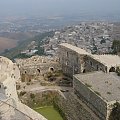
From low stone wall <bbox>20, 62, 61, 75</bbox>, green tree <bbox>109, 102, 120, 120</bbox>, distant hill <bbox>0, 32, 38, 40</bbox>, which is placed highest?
green tree <bbox>109, 102, 120, 120</bbox>

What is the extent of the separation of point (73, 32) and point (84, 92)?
6270cm

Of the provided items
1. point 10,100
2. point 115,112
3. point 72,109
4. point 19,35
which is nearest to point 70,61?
point 72,109

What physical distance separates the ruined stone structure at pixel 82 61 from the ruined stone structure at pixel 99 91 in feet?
5.25

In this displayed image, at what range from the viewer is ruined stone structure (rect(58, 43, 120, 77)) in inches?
925

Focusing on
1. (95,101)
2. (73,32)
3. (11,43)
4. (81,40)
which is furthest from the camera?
(11,43)

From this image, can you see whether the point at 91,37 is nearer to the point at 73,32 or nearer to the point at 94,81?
the point at 73,32

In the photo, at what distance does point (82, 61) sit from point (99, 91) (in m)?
7.99

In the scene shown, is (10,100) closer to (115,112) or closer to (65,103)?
(115,112)

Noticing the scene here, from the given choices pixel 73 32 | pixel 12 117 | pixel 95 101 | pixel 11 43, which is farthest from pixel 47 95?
pixel 11 43

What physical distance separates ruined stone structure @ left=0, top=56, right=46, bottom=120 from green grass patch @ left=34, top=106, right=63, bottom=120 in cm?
345

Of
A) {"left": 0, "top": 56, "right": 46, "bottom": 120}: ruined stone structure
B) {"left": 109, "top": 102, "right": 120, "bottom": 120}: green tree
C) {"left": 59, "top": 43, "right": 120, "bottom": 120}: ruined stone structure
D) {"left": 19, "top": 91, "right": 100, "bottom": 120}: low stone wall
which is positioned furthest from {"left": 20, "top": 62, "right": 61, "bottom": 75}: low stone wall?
{"left": 109, "top": 102, "right": 120, "bottom": 120}: green tree

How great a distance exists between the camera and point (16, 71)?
27375 mm

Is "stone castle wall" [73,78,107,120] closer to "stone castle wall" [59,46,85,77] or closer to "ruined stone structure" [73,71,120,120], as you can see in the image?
"ruined stone structure" [73,71,120,120]

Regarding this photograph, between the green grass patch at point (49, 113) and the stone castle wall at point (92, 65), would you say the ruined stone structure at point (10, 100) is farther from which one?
the stone castle wall at point (92, 65)
